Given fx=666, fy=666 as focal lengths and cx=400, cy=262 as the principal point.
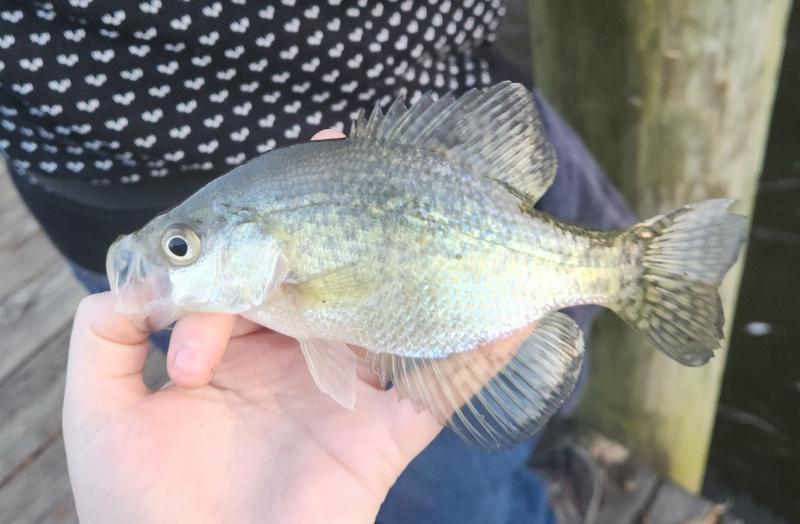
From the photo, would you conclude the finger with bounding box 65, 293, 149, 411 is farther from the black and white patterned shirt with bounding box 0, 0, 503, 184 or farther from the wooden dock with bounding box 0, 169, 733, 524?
→ the wooden dock with bounding box 0, 169, 733, 524

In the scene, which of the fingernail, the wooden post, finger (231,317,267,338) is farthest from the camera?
the wooden post

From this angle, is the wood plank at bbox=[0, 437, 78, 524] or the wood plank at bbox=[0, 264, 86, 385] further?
the wood plank at bbox=[0, 264, 86, 385]

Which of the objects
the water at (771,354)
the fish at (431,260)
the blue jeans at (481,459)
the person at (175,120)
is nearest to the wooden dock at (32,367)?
the blue jeans at (481,459)

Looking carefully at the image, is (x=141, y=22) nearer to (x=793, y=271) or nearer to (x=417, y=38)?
(x=417, y=38)

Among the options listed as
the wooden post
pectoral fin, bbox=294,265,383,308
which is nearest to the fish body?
pectoral fin, bbox=294,265,383,308

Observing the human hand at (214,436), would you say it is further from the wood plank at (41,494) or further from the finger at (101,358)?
the wood plank at (41,494)
